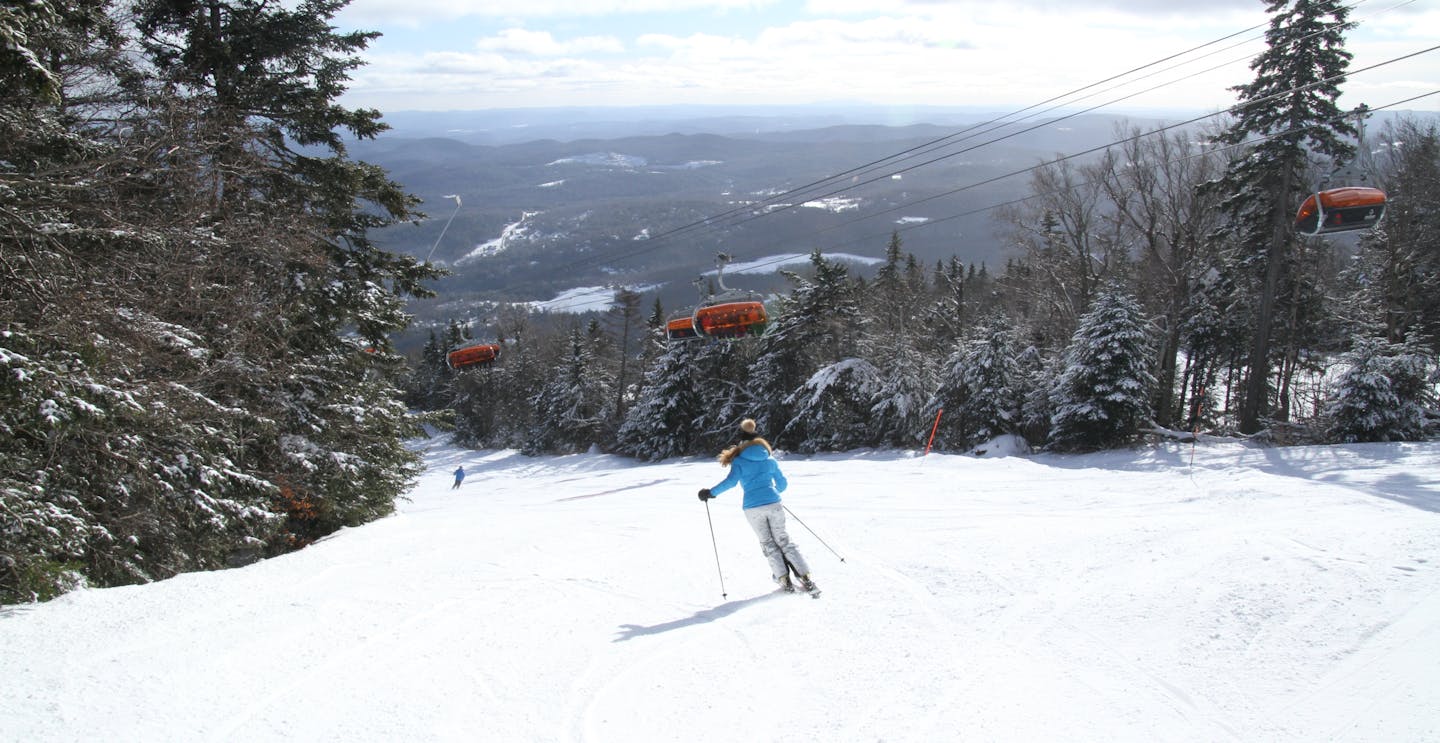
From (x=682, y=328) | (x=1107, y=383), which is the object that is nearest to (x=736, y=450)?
(x=1107, y=383)

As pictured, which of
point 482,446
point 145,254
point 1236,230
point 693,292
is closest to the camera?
point 145,254

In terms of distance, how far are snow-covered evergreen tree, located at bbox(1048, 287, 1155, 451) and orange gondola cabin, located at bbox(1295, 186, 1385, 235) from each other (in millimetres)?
4631

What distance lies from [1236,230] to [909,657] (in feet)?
82.9

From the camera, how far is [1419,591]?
6.14 meters

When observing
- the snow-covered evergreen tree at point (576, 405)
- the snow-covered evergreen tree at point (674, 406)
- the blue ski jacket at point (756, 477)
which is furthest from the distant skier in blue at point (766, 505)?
the snow-covered evergreen tree at point (576, 405)

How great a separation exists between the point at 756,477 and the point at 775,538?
0.62 meters

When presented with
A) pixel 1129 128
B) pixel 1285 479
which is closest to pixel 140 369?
pixel 1285 479

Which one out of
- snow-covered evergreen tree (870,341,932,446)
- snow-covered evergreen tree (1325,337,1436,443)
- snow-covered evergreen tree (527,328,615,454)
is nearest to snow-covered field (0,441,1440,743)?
snow-covered evergreen tree (1325,337,1436,443)

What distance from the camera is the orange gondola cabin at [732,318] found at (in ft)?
86.6

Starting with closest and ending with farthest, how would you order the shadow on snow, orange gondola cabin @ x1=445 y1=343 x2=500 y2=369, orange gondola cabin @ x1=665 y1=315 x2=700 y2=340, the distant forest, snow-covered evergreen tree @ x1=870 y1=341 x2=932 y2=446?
the shadow on snow < the distant forest < orange gondola cabin @ x1=665 y1=315 x2=700 y2=340 < snow-covered evergreen tree @ x1=870 y1=341 x2=932 y2=446 < orange gondola cabin @ x1=445 y1=343 x2=500 y2=369

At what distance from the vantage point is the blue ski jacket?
286 inches

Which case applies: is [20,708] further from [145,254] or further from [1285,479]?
[1285,479]

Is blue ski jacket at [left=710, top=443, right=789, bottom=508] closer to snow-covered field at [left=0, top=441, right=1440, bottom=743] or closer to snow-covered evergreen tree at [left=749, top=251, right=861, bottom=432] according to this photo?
snow-covered field at [left=0, top=441, right=1440, bottom=743]

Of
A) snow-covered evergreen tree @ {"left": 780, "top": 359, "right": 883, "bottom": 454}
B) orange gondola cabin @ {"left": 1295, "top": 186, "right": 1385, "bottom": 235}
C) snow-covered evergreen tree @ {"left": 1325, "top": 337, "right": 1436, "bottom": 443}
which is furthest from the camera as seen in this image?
snow-covered evergreen tree @ {"left": 780, "top": 359, "right": 883, "bottom": 454}
